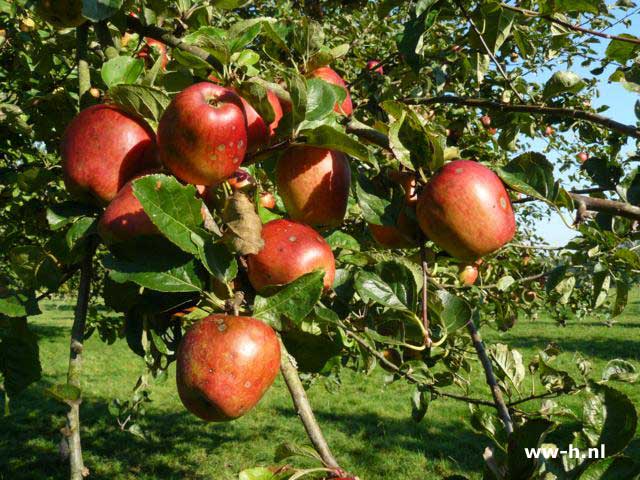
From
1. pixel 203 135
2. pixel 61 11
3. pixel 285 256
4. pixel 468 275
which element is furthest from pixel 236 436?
pixel 203 135

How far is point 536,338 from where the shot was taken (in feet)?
38.1

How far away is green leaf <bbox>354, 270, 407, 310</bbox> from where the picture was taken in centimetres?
95

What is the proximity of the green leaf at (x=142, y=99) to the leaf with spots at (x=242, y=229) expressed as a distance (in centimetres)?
27

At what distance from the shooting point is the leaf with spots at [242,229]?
0.79m

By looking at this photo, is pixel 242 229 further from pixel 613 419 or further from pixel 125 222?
pixel 613 419

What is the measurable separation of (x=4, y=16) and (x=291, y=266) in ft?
7.94

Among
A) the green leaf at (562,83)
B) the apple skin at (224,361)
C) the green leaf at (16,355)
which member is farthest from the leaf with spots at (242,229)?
the green leaf at (562,83)

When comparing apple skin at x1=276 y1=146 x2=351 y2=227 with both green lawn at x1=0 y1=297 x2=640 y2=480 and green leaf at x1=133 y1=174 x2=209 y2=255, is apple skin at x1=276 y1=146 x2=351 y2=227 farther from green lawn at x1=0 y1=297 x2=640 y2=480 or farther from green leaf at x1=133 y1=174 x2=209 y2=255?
green lawn at x1=0 y1=297 x2=640 y2=480

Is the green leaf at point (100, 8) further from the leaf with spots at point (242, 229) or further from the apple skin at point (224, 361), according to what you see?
the apple skin at point (224, 361)

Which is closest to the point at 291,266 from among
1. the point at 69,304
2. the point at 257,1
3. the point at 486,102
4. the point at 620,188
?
the point at 620,188

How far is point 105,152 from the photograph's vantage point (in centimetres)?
96

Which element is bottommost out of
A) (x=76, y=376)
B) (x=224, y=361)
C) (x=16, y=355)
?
(x=16, y=355)

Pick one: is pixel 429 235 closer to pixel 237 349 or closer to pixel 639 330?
pixel 237 349

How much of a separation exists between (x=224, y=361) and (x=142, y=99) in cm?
48
